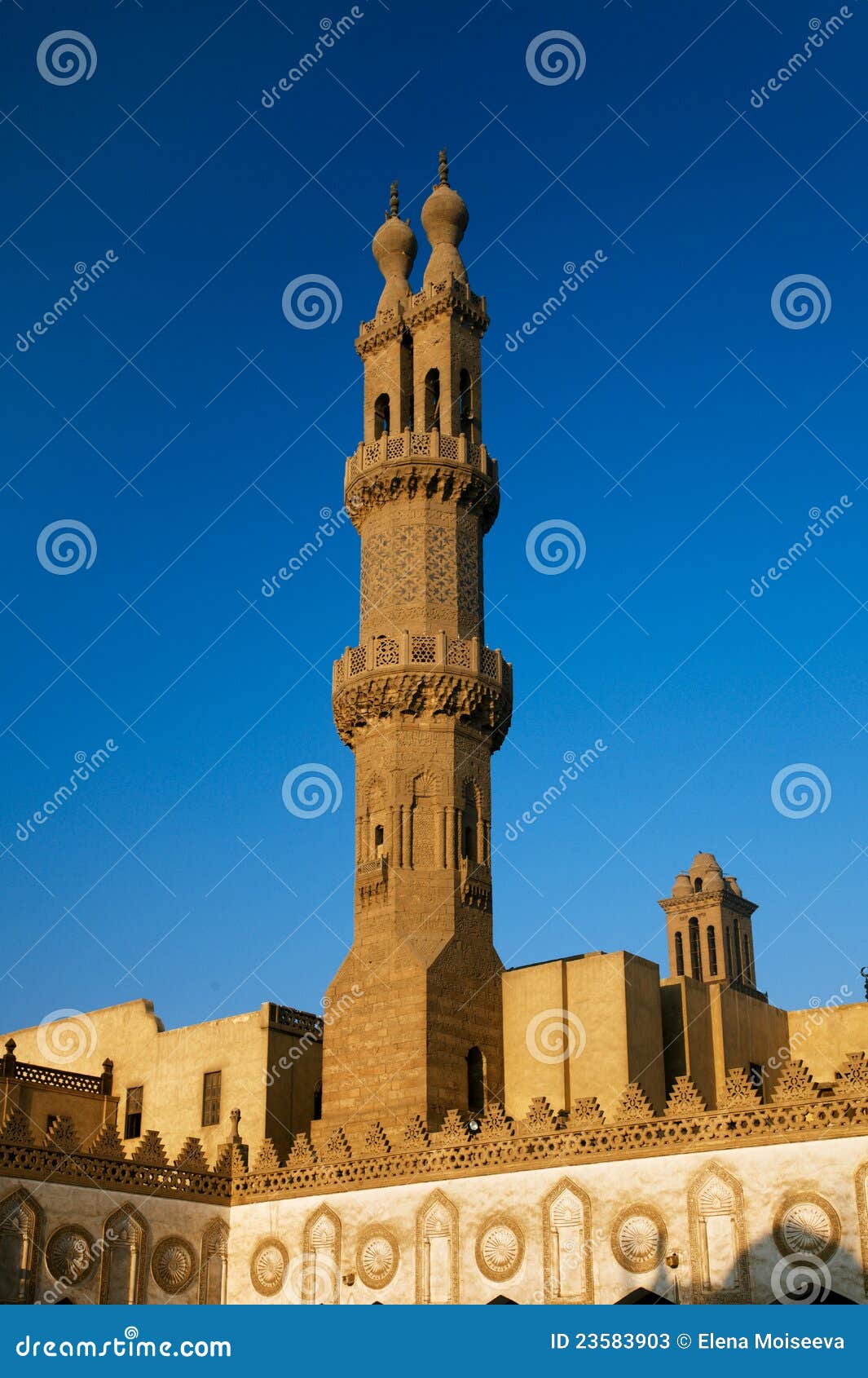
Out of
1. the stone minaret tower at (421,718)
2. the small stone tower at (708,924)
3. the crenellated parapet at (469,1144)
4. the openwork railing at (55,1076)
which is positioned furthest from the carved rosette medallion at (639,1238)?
the small stone tower at (708,924)

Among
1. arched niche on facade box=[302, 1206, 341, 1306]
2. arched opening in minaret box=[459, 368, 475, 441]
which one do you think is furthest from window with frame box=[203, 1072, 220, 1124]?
arched opening in minaret box=[459, 368, 475, 441]

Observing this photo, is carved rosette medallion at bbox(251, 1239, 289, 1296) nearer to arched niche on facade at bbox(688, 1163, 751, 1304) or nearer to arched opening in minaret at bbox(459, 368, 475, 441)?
arched niche on facade at bbox(688, 1163, 751, 1304)

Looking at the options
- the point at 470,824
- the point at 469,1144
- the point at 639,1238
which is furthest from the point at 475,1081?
the point at 639,1238

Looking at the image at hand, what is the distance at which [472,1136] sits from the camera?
84.9 ft

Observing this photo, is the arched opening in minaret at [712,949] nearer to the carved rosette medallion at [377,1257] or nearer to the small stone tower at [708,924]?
the small stone tower at [708,924]

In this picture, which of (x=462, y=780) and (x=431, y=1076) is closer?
(x=431, y=1076)

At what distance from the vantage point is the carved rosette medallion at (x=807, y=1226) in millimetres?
20750

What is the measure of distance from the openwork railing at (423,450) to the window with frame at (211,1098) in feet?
47.0

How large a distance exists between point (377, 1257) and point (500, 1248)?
272cm

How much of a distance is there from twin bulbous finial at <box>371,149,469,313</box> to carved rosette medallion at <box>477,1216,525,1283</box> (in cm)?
2211

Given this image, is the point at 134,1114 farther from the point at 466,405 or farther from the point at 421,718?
the point at 466,405

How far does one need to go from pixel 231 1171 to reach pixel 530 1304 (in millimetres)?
8055

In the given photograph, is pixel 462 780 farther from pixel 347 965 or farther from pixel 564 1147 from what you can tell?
pixel 564 1147

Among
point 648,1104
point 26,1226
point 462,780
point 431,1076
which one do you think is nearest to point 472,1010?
point 431,1076
